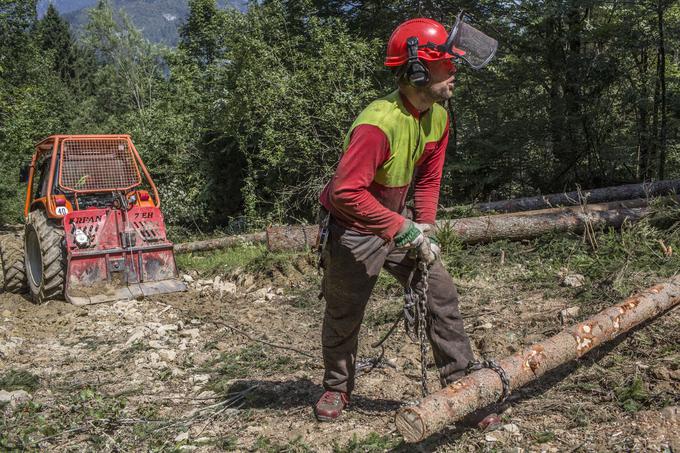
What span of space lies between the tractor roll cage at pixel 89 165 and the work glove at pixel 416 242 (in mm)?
5361

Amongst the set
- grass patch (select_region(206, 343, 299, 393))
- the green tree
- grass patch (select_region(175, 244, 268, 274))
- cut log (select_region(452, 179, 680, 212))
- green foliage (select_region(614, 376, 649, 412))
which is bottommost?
grass patch (select_region(175, 244, 268, 274))

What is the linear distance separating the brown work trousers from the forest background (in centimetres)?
861

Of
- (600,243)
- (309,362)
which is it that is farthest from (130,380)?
(600,243)

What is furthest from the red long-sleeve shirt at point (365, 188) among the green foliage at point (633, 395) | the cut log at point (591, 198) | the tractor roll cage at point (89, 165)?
the cut log at point (591, 198)

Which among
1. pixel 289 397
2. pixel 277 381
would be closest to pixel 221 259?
pixel 277 381

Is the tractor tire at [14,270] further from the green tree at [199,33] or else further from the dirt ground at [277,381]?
the green tree at [199,33]

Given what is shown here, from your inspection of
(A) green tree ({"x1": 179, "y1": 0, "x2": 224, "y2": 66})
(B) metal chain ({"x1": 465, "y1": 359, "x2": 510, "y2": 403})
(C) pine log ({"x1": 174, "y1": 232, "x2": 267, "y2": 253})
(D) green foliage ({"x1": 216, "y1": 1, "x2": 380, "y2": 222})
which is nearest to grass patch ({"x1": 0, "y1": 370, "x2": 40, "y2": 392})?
(B) metal chain ({"x1": 465, "y1": 359, "x2": 510, "y2": 403})

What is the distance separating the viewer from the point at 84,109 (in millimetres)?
33188

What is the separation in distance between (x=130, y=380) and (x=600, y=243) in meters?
4.98

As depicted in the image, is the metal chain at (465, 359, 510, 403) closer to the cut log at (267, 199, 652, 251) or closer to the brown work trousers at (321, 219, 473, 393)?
the brown work trousers at (321, 219, 473, 393)

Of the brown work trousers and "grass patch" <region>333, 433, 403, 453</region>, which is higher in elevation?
the brown work trousers

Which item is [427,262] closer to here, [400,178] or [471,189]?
[400,178]

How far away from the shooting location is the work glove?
3.22 m

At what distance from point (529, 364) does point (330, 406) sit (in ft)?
3.90
